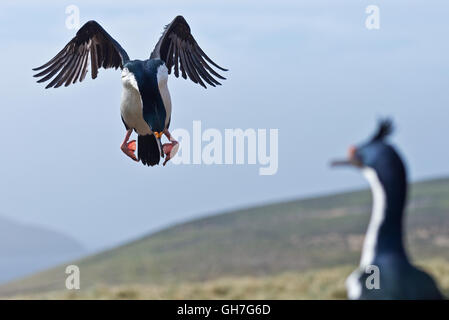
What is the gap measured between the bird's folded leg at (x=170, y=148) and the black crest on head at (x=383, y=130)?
11.2 ft

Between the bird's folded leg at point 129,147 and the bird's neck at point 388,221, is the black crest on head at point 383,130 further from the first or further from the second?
the bird's folded leg at point 129,147

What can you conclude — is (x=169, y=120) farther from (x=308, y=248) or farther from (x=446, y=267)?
(x=308, y=248)

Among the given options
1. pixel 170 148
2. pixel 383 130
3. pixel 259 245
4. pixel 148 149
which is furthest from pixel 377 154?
pixel 259 245

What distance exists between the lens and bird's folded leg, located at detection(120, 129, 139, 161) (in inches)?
437

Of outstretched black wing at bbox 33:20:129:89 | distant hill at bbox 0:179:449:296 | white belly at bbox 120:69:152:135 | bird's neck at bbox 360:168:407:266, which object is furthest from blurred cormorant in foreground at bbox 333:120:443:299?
distant hill at bbox 0:179:449:296

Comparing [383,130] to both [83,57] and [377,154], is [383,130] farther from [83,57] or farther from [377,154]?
[83,57]

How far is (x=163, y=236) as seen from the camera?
111 ft

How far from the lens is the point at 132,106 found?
35.8 feet

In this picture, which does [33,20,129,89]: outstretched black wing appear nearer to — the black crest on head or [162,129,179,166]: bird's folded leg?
[162,129,179,166]: bird's folded leg

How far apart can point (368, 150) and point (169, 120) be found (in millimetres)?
3618

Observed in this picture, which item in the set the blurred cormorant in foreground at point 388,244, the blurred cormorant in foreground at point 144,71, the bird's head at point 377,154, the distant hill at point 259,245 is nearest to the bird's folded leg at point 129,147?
the blurred cormorant in foreground at point 144,71

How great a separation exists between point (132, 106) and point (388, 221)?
431 cm

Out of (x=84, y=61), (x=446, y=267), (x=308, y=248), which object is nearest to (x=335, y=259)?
(x=308, y=248)

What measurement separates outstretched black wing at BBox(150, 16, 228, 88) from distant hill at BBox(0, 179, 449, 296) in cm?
1227
